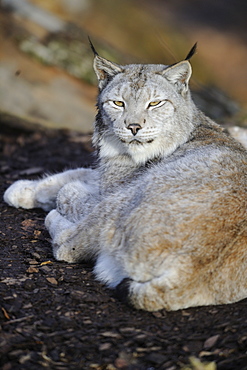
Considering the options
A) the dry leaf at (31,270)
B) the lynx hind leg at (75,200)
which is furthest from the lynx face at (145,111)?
the dry leaf at (31,270)

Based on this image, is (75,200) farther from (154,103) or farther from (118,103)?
(154,103)

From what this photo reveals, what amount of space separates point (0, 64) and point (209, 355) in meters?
7.17

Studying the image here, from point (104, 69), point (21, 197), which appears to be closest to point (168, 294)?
point (104, 69)

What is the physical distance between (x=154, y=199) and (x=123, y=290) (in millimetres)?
698

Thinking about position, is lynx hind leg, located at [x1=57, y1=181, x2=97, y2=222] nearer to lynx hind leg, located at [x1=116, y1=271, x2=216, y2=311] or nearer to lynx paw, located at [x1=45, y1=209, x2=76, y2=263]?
lynx paw, located at [x1=45, y1=209, x2=76, y2=263]

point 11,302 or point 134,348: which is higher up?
point 134,348

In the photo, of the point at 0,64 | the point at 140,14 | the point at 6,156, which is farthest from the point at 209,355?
the point at 140,14

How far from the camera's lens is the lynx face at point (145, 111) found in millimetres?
4562

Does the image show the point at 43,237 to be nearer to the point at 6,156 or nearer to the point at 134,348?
the point at 134,348

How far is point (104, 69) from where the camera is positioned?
5078 mm

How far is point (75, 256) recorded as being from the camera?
4.21m

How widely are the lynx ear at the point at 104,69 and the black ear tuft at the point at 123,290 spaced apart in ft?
7.42

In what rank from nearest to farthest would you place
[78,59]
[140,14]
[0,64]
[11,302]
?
[11,302]
[0,64]
[78,59]
[140,14]

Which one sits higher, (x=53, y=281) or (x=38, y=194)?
(x=53, y=281)
